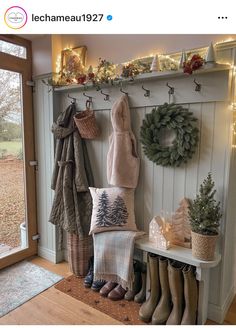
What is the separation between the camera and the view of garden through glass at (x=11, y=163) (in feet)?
7.69

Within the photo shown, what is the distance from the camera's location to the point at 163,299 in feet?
5.83

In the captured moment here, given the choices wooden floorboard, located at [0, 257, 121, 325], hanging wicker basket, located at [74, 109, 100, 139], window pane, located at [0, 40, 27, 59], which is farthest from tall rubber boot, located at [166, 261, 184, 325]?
window pane, located at [0, 40, 27, 59]

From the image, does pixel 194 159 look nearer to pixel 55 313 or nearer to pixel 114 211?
pixel 114 211

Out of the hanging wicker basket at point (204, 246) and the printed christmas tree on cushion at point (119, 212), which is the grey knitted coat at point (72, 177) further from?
the hanging wicker basket at point (204, 246)

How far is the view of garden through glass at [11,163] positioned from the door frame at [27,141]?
0.15ft

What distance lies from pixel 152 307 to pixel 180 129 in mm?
1295

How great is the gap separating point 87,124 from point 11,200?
3.67 feet

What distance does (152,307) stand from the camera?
5.92ft

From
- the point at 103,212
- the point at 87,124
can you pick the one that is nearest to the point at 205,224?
the point at 103,212

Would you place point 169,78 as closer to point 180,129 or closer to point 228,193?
point 180,129

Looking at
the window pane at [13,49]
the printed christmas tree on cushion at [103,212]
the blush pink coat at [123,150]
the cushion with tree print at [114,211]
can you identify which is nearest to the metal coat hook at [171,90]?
the blush pink coat at [123,150]

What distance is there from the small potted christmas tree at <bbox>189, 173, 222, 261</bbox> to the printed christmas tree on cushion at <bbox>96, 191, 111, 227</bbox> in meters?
0.68
